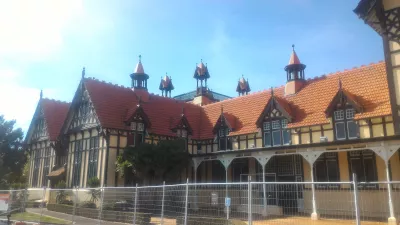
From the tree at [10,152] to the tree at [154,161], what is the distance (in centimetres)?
1804

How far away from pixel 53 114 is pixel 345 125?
27.3 meters

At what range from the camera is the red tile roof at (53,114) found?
3272 centimetres

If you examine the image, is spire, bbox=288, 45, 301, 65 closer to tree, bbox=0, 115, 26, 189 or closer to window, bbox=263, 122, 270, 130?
window, bbox=263, 122, 270, 130

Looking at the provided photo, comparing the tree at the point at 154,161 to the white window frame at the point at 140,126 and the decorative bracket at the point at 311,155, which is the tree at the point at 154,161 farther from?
the decorative bracket at the point at 311,155

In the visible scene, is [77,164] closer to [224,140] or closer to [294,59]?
[224,140]

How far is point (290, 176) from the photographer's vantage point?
22828mm

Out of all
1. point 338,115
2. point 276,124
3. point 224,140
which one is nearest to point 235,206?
point 338,115

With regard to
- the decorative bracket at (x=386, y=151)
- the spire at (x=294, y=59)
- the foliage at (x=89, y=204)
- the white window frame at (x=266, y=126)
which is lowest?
the foliage at (x=89, y=204)

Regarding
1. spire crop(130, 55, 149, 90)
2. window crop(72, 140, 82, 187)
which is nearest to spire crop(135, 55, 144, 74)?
spire crop(130, 55, 149, 90)

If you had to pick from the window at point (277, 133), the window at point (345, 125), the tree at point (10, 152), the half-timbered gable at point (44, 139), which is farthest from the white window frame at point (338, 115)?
the tree at point (10, 152)

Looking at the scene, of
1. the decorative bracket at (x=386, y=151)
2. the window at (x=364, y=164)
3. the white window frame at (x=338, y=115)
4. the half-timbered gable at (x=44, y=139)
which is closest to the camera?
the decorative bracket at (x=386, y=151)

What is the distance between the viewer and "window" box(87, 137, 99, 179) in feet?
85.4

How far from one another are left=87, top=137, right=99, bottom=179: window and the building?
3.1 inches

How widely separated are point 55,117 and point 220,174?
18059 millimetres
